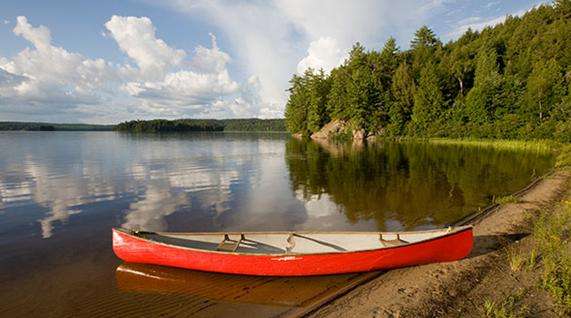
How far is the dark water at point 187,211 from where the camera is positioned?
905cm

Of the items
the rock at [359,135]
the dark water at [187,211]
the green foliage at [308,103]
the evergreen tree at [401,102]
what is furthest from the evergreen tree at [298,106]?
the dark water at [187,211]

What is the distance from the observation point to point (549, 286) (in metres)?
7.92

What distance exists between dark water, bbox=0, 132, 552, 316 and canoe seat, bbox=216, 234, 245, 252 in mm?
855

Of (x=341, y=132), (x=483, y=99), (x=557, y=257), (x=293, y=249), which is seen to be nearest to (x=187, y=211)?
(x=293, y=249)

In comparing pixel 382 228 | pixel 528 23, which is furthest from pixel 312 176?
pixel 528 23

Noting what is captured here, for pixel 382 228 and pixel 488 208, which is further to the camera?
pixel 488 208

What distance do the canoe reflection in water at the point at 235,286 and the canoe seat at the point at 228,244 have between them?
82 centimetres

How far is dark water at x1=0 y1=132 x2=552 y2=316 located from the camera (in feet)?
29.7

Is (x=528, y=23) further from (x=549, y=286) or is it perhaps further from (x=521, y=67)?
(x=549, y=286)

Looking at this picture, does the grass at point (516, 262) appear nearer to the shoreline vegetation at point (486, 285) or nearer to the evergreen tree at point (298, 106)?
the shoreline vegetation at point (486, 285)

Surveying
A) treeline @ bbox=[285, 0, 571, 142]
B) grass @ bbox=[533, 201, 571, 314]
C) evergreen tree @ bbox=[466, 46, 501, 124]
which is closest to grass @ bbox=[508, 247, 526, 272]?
grass @ bbox=[533, 201, 571, 314]

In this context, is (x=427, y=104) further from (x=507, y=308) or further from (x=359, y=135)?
(x=507, y=308)

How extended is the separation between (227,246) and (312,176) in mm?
19053

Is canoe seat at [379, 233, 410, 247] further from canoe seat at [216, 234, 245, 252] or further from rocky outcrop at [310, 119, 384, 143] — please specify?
rocky outcrop at [310, 119, 384, 143]
